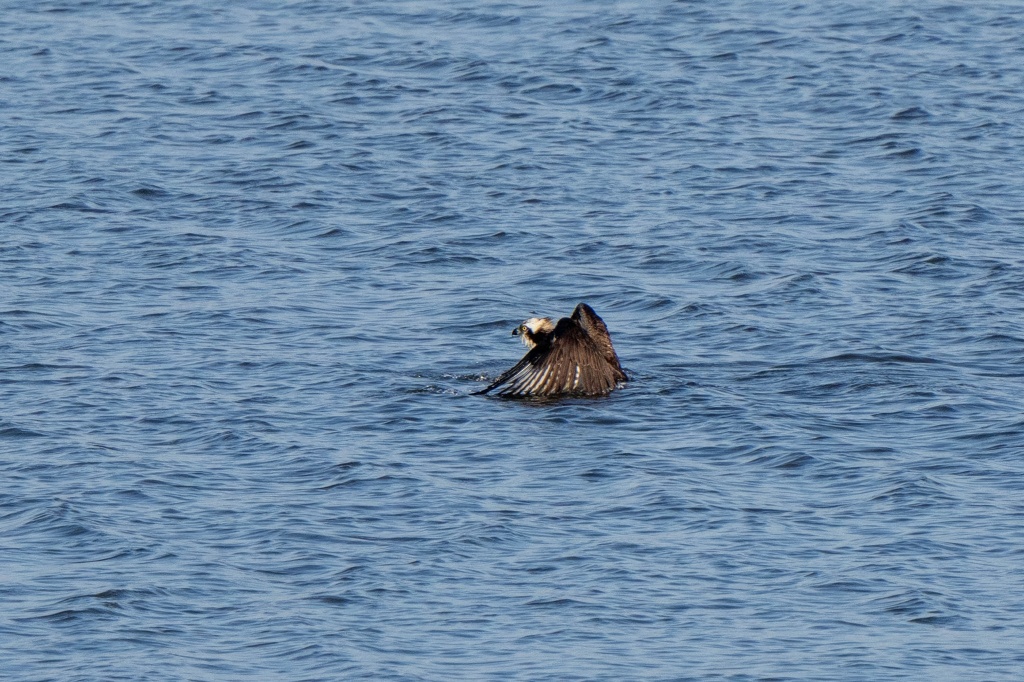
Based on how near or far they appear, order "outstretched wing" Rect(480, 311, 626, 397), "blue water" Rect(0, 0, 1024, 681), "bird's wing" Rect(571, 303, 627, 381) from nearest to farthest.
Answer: "blue water" Rect(0, 0, 1024, 681), "outstretched wing" Rect(480, 311, 626, 397), "bird's wing" Rect(571, 303, 627, 381)

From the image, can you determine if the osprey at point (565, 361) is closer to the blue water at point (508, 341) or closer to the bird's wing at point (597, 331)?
the bird's wing at point (597, 331)

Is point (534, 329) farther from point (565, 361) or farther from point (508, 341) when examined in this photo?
point (508, 341)

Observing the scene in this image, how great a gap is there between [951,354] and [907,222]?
494 centimetres

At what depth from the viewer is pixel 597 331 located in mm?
16078

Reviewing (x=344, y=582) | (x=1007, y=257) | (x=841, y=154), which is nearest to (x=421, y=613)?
(x=344, y=582)

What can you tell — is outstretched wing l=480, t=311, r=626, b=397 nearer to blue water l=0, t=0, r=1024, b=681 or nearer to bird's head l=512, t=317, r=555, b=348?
bird's head l=512, t=317, r=555, b=348

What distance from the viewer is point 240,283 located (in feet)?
64.6

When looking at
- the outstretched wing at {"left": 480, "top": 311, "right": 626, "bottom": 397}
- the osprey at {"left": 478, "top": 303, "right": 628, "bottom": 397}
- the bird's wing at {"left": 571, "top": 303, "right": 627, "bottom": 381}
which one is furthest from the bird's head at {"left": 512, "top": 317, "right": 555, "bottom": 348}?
the bird's wing at {"left": 571, "top": 303, "right": 627, "bottom": 381}

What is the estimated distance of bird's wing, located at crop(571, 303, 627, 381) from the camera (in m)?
16.1

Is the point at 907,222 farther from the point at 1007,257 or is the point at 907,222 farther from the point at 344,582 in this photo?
the point at 344,582

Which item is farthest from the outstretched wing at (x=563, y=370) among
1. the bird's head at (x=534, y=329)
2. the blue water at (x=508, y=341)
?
the blue water at (x=508, y=341)

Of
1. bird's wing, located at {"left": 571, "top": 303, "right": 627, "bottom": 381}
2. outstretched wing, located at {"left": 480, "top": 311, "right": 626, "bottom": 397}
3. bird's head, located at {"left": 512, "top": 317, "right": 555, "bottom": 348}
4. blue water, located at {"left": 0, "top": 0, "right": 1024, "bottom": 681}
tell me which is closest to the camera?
blue water, located at {"left": 0, "top": 0, "right": 1024, "bottom": 681}

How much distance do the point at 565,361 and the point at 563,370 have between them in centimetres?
10

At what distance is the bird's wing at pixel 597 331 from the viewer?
16062 mm
